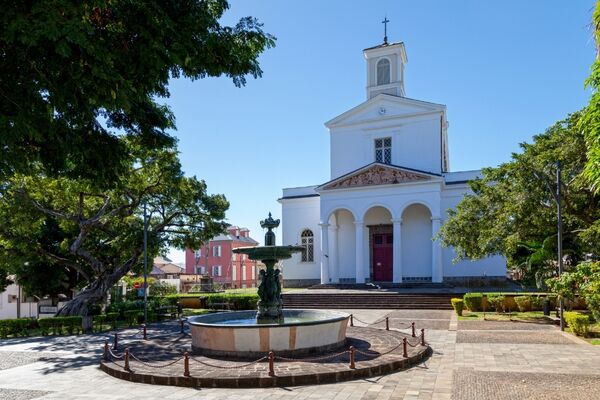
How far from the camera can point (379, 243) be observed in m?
35.3

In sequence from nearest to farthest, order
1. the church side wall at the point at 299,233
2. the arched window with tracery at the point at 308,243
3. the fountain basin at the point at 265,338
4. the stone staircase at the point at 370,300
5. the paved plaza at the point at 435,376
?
the paved plaza at the point at 435,376, the fountain basin at the point at 265,338, the stone staircase at the point at 370,300, the church side wall at the point at 299,233, the arched window with tracery at the point at 308,243

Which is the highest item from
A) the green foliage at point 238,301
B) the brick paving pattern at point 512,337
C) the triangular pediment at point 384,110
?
the triangular pediment at point 384,110

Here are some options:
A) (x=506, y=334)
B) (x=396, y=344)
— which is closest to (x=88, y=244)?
(x=396, y=344)

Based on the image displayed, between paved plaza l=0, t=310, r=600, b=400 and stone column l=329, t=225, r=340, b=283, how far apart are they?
60.0ft

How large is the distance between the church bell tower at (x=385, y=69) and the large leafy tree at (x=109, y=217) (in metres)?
18.0

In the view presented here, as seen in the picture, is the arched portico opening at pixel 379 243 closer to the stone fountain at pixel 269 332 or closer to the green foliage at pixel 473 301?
the green foliage at pixel 473 301

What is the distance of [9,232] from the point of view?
75.6 feet

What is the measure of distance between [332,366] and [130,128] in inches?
252

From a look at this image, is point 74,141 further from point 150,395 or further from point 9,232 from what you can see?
point 9,232

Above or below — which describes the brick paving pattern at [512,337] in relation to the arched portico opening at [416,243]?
below

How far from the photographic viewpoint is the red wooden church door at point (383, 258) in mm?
34750

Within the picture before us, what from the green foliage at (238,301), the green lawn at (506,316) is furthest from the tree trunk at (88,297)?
the green lawn at (506,316)

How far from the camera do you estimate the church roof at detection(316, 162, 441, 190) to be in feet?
105

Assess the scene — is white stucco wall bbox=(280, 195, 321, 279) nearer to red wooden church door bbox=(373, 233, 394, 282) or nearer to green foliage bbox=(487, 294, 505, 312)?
red wooden church door bbox=(373, 233, 394, 282)
